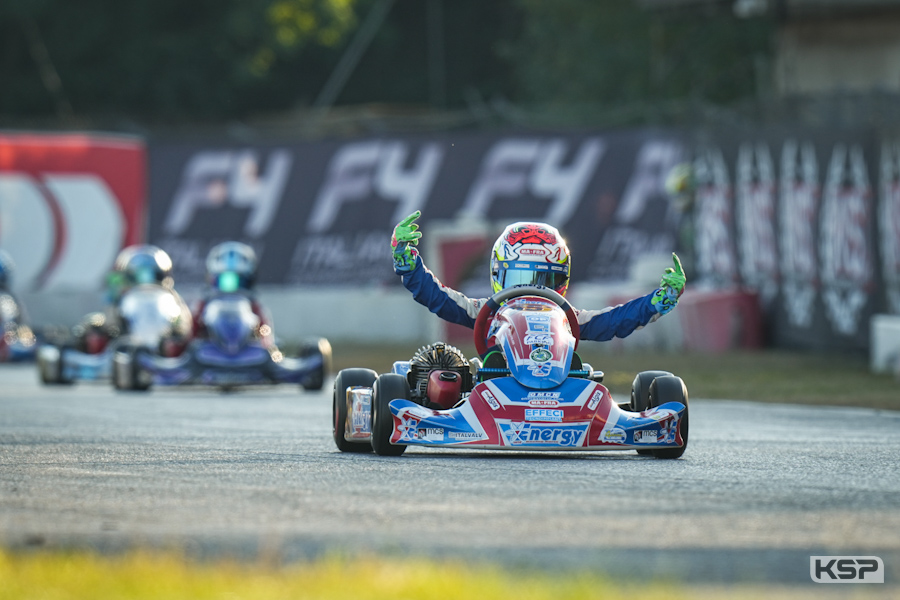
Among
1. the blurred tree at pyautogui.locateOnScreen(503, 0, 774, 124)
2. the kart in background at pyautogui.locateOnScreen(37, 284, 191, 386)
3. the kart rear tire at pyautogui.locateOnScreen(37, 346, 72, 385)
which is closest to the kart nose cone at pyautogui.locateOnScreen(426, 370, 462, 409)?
the kart in background at pyautogui.locateOnScreen(37, 284, 191, 386)

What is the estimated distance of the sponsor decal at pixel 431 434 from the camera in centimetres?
870

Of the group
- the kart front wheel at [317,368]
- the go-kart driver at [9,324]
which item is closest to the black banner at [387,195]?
the go-kart driver at [9,324]

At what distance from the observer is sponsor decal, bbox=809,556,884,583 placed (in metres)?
5.11

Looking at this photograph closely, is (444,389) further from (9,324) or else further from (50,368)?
(9,324)

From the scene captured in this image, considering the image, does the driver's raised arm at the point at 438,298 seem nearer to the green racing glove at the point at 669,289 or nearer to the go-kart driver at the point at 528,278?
the go-kart driver at the point at 528,278

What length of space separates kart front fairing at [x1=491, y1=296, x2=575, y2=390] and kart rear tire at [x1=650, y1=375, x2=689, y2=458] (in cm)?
46

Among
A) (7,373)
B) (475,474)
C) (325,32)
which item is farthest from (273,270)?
(325,32)

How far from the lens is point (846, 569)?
522 cm

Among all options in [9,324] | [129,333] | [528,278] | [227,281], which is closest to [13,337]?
[9,324]

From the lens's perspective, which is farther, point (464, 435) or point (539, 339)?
point (539, 339)

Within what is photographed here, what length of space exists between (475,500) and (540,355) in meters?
2.09

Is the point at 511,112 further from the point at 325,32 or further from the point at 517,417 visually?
the point at 325,32

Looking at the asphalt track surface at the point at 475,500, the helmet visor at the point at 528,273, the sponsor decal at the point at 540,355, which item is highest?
the helmet visor at the point at 528,273

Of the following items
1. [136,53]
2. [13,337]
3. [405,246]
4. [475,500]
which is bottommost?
[475,500]
